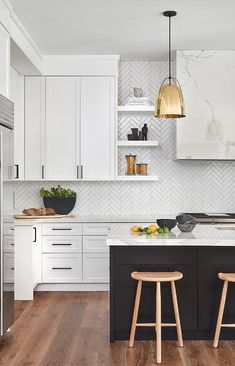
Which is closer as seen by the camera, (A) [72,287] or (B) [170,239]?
(B) [170,239]

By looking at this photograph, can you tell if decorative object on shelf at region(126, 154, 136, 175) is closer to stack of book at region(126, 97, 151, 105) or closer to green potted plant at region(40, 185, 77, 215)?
stack of book at region(126, 97, 151, 105)

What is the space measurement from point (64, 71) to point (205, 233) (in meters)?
2.94

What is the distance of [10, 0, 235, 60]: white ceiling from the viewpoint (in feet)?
14.7

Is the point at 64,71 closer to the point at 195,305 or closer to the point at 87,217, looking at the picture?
the point at 87,217

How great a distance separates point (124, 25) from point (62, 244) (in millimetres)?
2493

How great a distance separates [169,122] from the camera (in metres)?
6.53

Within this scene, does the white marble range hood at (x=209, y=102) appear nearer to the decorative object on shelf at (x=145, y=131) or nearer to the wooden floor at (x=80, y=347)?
the decorative object on shelf at (x=145, y=131)

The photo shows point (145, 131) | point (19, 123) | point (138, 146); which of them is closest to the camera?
point (19, 123)

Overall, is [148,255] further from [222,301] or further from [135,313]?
[222,301]

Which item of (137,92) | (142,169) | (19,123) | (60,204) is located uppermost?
(137,92)

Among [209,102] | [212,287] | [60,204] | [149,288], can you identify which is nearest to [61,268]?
[60,204]

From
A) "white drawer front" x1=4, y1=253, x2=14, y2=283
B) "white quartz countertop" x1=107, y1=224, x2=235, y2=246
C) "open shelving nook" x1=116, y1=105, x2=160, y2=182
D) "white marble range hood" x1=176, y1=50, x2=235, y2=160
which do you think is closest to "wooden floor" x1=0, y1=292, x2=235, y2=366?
"white drawer front" x1=4, y1=253, x2=14, y2=283

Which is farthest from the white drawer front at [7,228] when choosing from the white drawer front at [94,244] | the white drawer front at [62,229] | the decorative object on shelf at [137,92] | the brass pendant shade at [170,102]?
the decorative object on shelf at [137,92]

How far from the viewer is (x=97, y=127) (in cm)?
625
